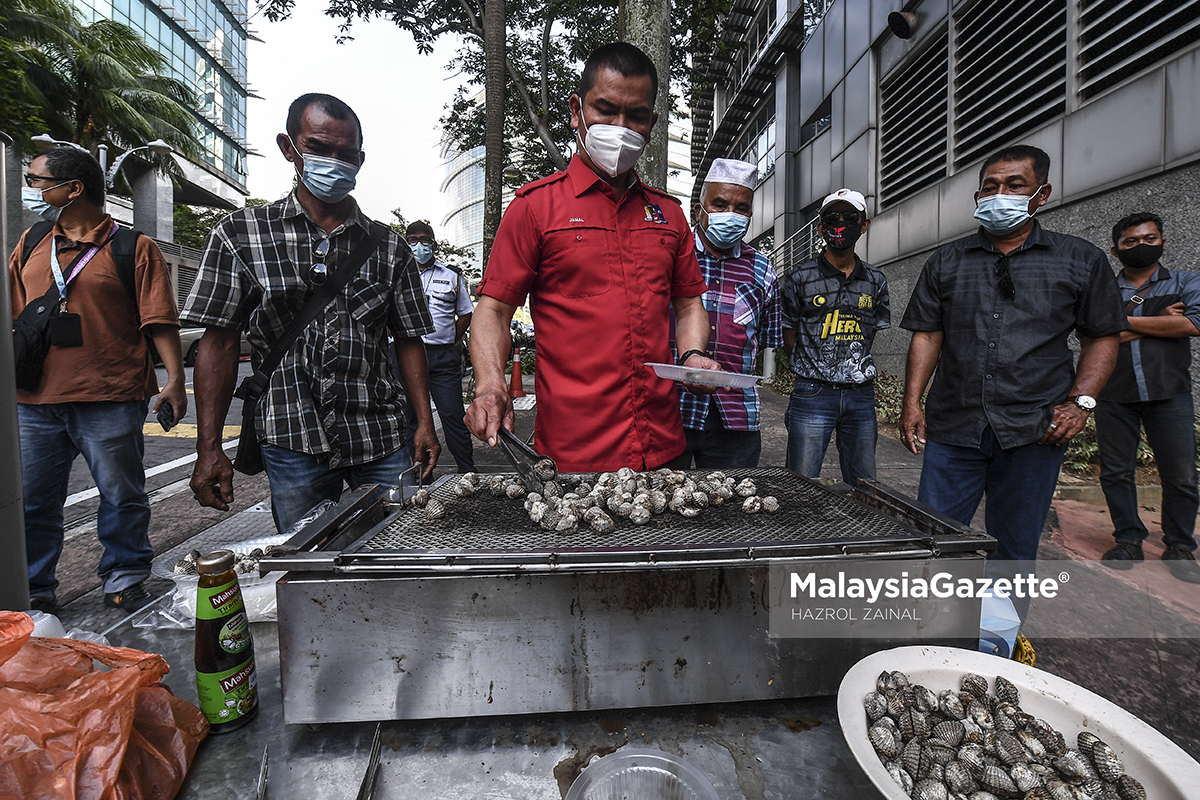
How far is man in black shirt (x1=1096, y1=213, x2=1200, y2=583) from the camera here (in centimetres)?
352

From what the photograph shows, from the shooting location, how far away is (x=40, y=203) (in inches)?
111

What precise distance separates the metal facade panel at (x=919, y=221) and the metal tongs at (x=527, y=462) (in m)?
8.79

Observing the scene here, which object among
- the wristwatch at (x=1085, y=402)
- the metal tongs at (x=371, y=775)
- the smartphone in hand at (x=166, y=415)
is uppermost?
the wristwatch at (x=1085, y=402)

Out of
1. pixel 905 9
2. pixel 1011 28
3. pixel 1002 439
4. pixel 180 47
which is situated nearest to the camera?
pixel 1002 439

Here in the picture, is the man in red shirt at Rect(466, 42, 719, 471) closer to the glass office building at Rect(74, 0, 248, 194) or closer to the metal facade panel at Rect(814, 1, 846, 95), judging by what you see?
the metal facade panel at Rect(814, 1, 846, 95)

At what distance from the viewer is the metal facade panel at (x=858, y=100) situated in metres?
10.7

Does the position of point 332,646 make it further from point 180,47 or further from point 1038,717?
point 180,47

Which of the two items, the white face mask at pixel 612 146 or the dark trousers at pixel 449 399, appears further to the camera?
the dark trousers at pixel 449 399

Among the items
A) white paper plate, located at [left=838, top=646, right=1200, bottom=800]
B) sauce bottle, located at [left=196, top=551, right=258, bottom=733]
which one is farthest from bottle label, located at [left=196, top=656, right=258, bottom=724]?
white paper plate, located at [left=838, top=646, right=1200, bottom=800]

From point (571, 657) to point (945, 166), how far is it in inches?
382

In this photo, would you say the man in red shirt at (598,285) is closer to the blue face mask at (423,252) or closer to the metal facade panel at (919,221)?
the blue face mask at (423,252)

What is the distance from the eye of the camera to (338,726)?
130cm

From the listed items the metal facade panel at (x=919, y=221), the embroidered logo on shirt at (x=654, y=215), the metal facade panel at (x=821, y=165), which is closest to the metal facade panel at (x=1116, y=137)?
the metal facade panel at (x=919, y=221)

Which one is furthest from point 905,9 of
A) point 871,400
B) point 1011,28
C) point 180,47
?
point 180,47
